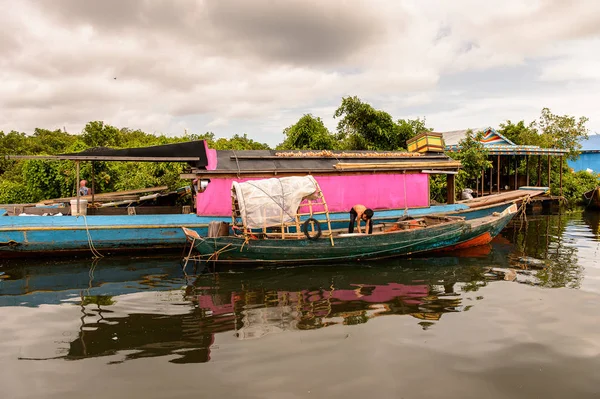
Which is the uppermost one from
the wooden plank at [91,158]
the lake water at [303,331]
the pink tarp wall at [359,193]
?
the wooden plank at [91,158]

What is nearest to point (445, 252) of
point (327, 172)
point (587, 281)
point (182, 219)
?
point (587, 281)

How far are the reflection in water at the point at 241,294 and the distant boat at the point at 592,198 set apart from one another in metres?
15.8

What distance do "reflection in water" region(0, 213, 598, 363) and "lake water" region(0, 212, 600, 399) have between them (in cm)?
4

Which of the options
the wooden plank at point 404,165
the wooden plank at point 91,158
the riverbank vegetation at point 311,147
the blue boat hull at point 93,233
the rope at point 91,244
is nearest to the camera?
the blue boat hull at point 93,233

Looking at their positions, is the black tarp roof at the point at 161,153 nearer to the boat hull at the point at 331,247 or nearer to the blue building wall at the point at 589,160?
the boat hull at the point at 331,247

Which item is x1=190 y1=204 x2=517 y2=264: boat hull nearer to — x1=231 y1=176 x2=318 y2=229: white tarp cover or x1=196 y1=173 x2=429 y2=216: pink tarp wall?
x1=231 y1=176 x2=318 y2=229: white tarp cover

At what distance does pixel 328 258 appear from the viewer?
10016 millimetres

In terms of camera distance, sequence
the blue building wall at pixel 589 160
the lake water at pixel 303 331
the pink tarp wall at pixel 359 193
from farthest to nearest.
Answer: the blue building wall at pixel 589 160, the pink tarp wall at pixel 359 193, the lake water at pixel 303 331

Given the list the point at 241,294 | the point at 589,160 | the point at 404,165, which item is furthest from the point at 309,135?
the point at 589,160

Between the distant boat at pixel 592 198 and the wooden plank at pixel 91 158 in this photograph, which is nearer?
the wooden plank at pixel 91 158

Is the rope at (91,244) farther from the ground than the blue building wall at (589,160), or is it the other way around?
the blue building wall at (589,160)

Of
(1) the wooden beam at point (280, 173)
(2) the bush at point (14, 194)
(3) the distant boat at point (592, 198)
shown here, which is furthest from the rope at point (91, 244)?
(3) the distant boat at point (592, 198)

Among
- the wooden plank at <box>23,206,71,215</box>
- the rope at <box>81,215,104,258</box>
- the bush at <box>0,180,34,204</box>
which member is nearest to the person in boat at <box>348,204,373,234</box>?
the rope at <box>81,215,104,258</box>

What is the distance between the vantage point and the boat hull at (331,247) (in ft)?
31.3
